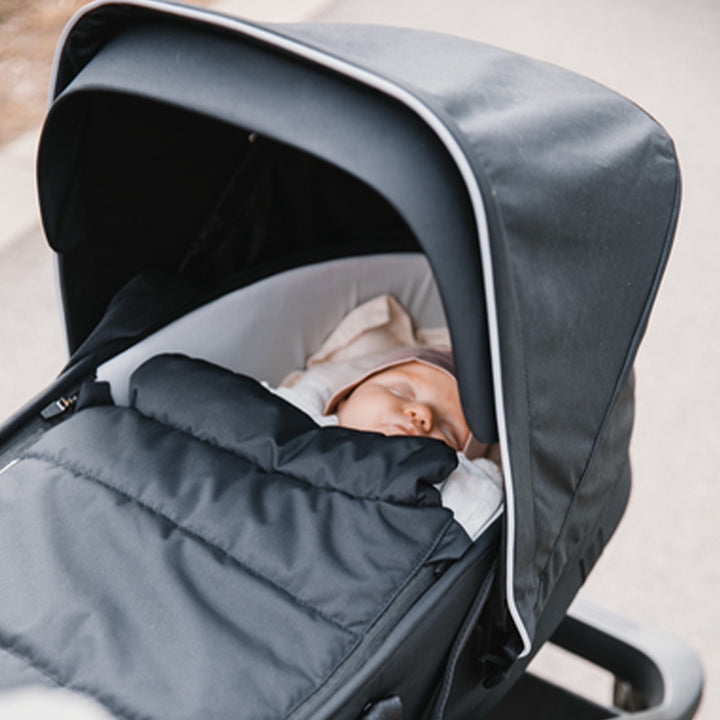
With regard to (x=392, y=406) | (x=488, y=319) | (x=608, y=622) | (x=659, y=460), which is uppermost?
(x=488, y=319)

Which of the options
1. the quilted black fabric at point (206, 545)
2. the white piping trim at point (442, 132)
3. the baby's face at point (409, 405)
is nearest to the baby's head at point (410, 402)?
the baby's face at point (409, 405)

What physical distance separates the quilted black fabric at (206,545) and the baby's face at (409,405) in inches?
5.0

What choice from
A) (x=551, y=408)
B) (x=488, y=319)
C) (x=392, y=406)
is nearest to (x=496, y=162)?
(x=488, y=319)

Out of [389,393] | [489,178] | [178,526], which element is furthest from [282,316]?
[489,178]

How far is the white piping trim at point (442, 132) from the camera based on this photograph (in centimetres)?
68

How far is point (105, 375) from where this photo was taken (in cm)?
107

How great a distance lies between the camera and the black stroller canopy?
72 centimetres

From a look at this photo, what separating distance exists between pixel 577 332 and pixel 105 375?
0.56 m

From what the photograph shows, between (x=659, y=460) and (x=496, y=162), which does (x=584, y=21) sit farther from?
(x=496, y=162)

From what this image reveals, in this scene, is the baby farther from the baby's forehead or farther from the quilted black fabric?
the quilted black fabric

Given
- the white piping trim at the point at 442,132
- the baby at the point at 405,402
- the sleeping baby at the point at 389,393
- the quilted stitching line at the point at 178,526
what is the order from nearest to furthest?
the white piping trim at the point at 442,132 → the quilted stitching line at the point at 178,526 → the sleeping baby at the point at 389,393 → the baby at the point at 405,402

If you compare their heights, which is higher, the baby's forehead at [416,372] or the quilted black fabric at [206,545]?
the quilted black fabric at [206,545]

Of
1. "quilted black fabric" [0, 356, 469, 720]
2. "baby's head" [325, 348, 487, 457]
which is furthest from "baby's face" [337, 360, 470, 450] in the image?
"quilted black fabric" [0, 356, 469, 720]

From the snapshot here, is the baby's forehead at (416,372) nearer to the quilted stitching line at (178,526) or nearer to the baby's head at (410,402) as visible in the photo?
the baby's head at (410,402)
